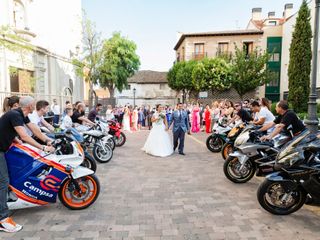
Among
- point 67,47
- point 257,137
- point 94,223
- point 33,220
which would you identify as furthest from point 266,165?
point 67,47

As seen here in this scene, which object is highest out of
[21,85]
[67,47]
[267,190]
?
[67,47]

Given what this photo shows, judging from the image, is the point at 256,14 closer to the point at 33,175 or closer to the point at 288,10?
the point at 288,10

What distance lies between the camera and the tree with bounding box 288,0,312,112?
16172 mm

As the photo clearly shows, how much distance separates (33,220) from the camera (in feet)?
12.6

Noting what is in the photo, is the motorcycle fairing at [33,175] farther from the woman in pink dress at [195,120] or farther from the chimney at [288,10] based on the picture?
the chimney at [288,10]

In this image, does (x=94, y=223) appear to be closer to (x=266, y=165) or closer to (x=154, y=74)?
(x=266, y=165)

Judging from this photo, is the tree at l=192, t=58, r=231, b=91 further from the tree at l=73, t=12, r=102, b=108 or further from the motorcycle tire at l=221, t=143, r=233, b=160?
the motorcycle tire at l=221, t=143, r=233, b=160

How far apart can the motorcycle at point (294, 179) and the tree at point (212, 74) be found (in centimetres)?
2126

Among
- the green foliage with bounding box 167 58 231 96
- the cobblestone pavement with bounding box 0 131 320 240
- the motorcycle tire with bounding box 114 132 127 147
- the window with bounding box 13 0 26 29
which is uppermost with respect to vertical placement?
the window with bounding box 13 0 26 29

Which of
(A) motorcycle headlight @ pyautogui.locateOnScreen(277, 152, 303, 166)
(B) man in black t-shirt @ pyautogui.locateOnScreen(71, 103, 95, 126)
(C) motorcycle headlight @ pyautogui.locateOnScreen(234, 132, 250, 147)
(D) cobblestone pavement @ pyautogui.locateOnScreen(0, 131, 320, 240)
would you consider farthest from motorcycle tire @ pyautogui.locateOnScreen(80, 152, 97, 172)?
(A) motorcycle headlight @ pyautogui.locateOnScreen(277, 152, 303, 166)

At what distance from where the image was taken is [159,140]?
345 inches

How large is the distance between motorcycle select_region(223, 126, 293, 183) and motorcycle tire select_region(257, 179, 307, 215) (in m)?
0.93

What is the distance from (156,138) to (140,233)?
214 inches

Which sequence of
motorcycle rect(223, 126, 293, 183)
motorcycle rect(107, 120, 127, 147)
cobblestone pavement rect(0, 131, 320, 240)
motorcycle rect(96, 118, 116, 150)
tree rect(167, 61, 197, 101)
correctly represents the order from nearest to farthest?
cobblestone pavement rect(0, 131, 320, 240)
motorcycle rect(223, 126, 293, 183)
motorcycle rect(96, 118, 116, 150)
motorcycle rect(107, 120, 127, 147)
tree rect(167, 61, 197, 101)
